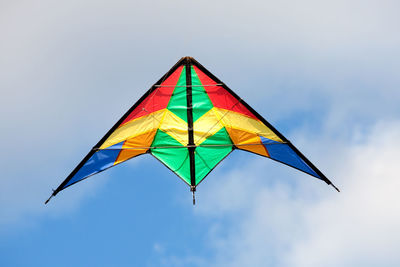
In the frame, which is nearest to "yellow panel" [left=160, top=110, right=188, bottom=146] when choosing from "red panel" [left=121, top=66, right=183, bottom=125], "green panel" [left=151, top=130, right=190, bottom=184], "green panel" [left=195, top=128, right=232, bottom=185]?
"green panel" [left=151, top=130, right=190, bottom=184]

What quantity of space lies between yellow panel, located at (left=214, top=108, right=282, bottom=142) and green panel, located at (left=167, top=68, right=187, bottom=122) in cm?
91

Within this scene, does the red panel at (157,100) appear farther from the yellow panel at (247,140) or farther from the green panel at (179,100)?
the yellow panel at (247,140)

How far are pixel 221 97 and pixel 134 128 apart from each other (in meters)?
2.50

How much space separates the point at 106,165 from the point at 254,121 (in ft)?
13.7

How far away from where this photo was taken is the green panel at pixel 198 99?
10719 mm

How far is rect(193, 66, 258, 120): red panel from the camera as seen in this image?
10672 mm

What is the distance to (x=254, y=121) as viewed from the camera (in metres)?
11.1

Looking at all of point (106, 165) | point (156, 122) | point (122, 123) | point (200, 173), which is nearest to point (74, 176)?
point (106, 165)

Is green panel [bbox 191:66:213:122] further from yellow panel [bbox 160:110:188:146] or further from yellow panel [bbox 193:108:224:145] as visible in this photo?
yellow panel [bbox 160:110:188:146]

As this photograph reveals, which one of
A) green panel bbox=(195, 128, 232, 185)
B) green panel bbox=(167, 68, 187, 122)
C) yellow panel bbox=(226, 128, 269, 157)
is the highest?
green panel bbox=(167, 68, 187, 122)

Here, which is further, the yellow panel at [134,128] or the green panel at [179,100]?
the yellow panel at [134,128]

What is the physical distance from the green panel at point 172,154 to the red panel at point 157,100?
71cm

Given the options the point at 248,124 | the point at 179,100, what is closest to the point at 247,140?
the point at 248,124

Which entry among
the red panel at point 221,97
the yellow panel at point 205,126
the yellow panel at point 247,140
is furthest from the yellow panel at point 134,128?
the yellow panel at point 247,140
